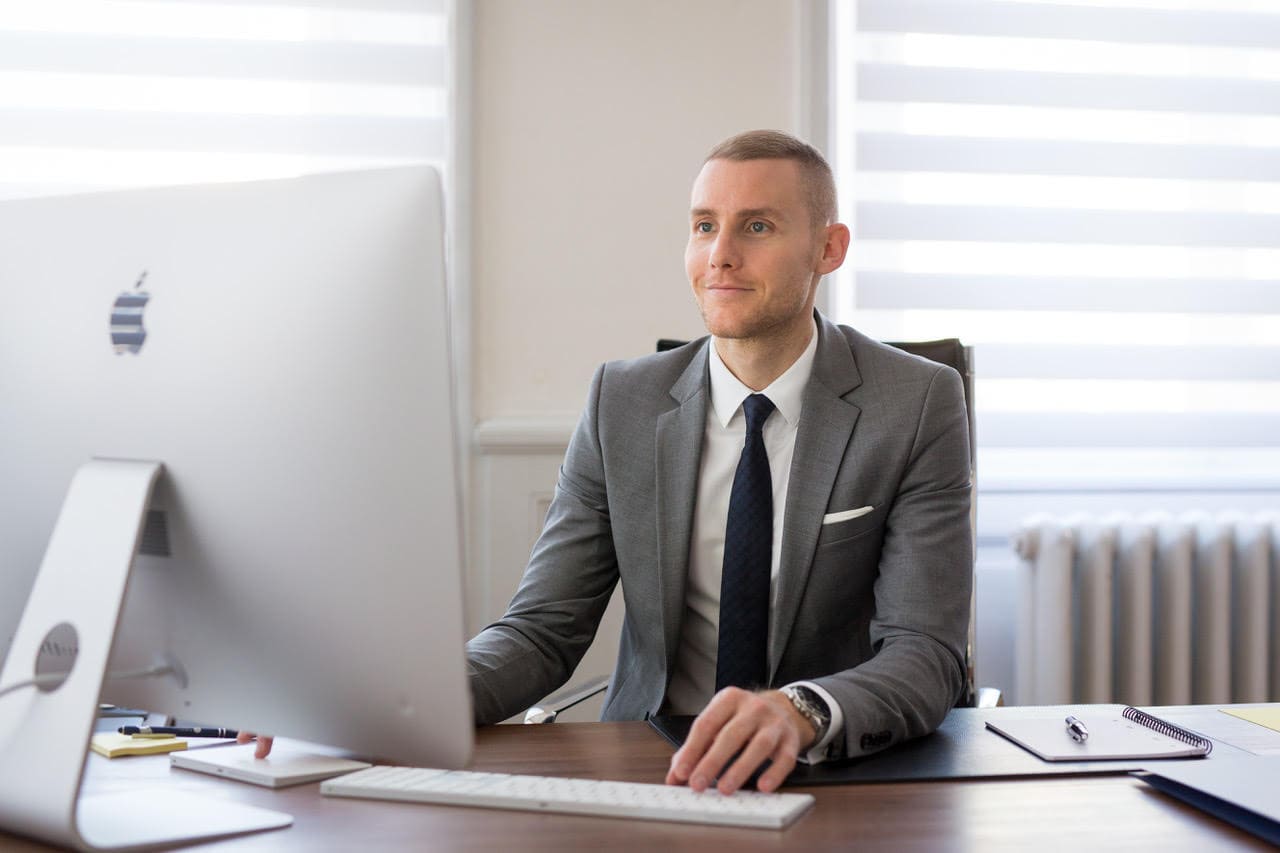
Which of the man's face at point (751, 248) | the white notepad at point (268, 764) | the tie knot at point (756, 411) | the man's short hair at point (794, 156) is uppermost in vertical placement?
the man's short hair at point (794, 156)

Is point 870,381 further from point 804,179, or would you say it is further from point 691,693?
point 691,693

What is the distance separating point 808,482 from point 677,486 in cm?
19

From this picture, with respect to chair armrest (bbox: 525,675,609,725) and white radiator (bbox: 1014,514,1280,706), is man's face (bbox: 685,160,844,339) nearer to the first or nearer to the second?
chair armrest (bbox: 525,675,609,725)

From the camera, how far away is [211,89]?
9.09 feet

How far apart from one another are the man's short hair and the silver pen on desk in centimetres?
86

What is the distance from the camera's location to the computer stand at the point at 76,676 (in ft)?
2.94

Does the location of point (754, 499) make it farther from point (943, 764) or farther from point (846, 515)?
point (943, 764)

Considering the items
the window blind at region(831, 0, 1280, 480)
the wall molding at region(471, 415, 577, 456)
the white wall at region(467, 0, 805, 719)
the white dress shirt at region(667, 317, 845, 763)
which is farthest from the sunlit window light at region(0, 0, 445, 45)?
the white dress shirt at region(667, 317, 845, 763)

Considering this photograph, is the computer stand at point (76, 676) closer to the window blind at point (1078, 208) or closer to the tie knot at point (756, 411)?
the tie knot at point (756, 411)

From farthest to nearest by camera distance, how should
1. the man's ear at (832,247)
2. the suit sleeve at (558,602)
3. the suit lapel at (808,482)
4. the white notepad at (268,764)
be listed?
the man's ear at (832,247), the suit lapel at (808,482), the suit sleeve at (558,602), the white notepad at (268,764)

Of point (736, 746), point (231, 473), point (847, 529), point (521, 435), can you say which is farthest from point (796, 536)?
point (521, 435)

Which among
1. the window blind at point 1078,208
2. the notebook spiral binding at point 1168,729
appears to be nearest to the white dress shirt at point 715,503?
the notebook spiral binding at point 1168,729

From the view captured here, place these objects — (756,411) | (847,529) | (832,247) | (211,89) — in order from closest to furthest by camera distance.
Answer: (847,529), (756,411), (832,247), (211,89)

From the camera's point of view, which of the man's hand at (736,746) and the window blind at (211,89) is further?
the window blind at (211,89)
